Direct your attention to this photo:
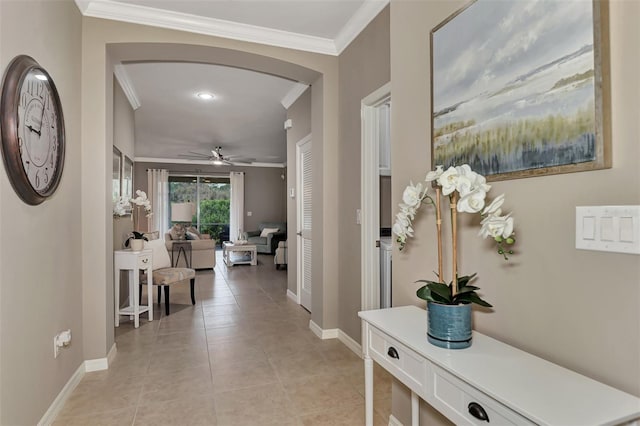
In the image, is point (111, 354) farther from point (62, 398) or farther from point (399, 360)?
point (399, 360)

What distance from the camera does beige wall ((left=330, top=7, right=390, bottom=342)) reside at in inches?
109

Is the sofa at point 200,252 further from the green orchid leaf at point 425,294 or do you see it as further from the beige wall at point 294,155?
the green orchid leaf at point 425,294

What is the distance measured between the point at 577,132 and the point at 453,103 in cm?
56

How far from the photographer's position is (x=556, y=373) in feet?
3.27

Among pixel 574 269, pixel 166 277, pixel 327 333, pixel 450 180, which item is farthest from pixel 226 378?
pixel 574 269

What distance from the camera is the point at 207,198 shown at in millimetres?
10641

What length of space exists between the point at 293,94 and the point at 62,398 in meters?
3.75

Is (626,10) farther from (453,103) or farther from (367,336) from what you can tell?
(367,336)

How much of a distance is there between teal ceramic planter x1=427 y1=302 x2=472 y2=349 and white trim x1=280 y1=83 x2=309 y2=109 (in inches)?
134

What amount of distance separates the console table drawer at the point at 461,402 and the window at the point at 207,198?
10168 millimetres

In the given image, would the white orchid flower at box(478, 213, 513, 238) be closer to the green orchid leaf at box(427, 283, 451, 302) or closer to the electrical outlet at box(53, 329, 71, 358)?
the green orchid leaf at box(427, 283, 451, 302)

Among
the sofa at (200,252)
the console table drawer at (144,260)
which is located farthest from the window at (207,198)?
the console table drawer at (144,260)

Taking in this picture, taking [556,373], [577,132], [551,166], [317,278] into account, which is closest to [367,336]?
[556,373]

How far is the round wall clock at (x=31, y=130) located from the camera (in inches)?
59.6
